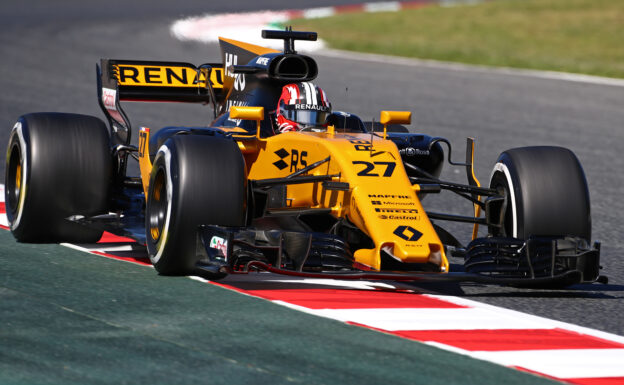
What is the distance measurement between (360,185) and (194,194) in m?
0.98

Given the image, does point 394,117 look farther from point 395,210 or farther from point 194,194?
point 194,194

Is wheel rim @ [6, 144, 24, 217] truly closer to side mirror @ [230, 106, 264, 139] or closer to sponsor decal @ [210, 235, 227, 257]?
side mirror @ [230, 106, 264, 139]

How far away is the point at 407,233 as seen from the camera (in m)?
6.83

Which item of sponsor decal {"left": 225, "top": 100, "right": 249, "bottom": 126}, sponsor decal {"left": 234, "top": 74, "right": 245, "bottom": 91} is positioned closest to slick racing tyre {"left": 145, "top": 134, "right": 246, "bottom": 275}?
sponsor decal {"left": 225, "top": 100, "right": 249, "bottom": 126}

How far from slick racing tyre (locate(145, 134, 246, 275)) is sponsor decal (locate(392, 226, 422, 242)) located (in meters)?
0.89

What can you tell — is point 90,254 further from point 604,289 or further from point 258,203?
point 604,289

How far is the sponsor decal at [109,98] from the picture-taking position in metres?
9.28

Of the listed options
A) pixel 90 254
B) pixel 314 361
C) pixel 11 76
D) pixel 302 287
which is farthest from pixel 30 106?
pixel 314 361

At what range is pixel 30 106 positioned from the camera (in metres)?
17.7

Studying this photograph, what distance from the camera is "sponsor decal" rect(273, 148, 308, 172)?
7.62 m

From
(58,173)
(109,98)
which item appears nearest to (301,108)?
(58,173)

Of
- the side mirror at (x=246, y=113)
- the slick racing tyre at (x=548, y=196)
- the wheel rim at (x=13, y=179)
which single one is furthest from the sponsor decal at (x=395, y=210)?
the wheel rim at (x=13, y=179)

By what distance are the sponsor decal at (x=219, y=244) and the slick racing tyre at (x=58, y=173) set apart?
1.60 m

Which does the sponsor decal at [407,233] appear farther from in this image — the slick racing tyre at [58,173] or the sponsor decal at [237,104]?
the slick racing tyre at [58,173]
